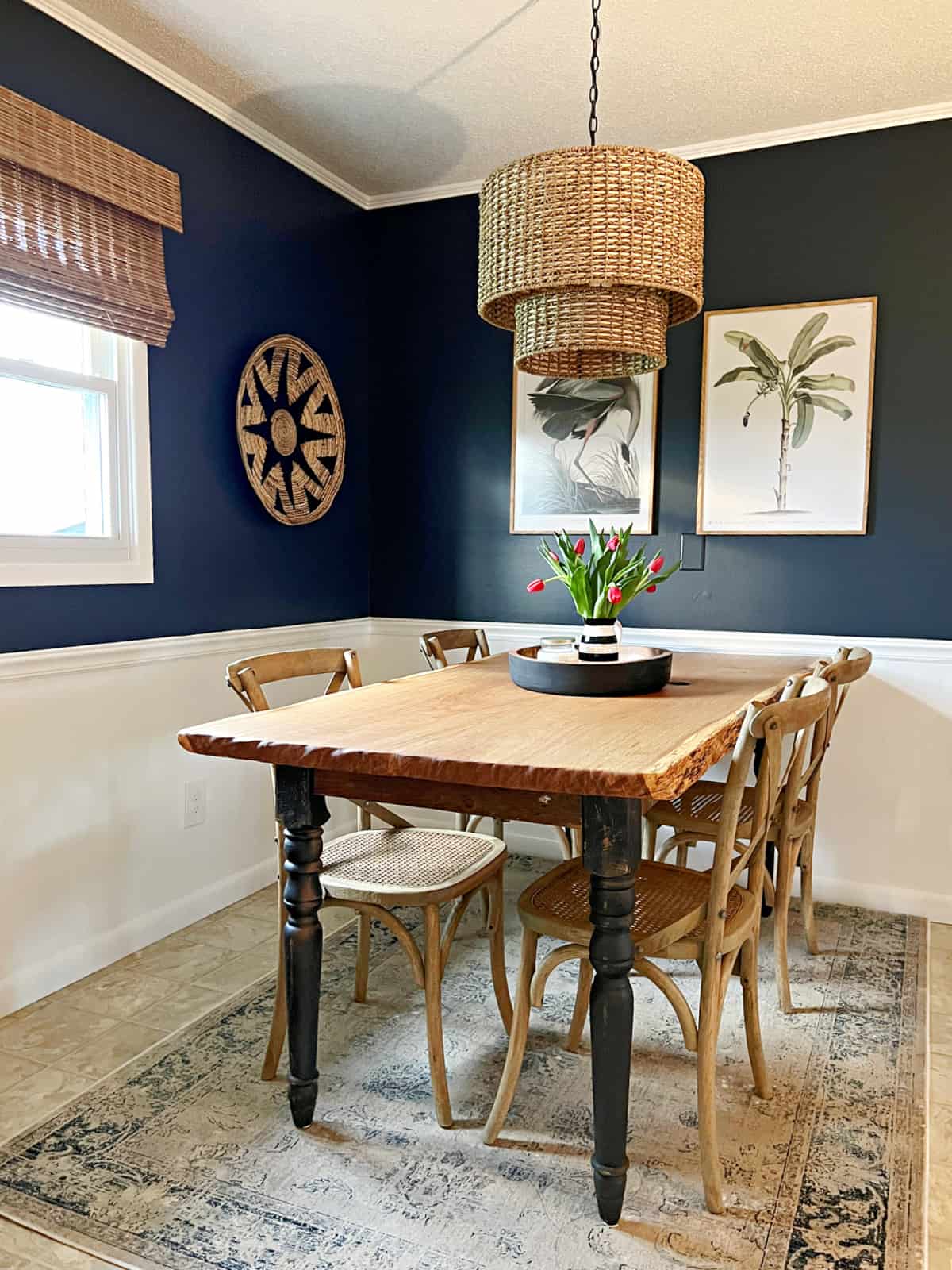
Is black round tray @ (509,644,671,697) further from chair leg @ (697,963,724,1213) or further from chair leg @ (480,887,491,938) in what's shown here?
chair leg @ (480,887,491,938)

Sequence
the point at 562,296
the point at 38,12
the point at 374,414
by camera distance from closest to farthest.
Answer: the point at 562,296, the point at 38,12, the point at 374,414

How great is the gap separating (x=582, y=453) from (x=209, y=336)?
4.56 ft

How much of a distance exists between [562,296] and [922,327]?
1.59 meters

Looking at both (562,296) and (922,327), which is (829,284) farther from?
(562,296)

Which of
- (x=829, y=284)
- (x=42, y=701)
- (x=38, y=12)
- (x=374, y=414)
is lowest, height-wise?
(x=42, y=701)

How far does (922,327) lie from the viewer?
3061 millimetres

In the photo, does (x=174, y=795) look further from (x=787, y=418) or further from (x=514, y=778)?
(x=787, y=418)

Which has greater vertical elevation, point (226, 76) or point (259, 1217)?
point (226, 76)

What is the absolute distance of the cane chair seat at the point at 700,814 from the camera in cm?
250

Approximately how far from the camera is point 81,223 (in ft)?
8.06

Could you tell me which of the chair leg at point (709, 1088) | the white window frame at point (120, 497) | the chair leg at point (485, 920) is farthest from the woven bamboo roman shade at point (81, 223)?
the chair leg at point (709, 1088)

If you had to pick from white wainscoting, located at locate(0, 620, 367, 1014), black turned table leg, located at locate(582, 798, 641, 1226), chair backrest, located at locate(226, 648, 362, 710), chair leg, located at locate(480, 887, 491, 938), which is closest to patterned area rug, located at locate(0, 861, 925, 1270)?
black turned table leg, located at locate(582, 798, 641, 1226)

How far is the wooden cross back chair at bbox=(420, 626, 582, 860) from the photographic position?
3.00 meters

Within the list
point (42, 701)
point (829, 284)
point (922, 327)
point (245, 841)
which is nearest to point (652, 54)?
point (829, 284)
